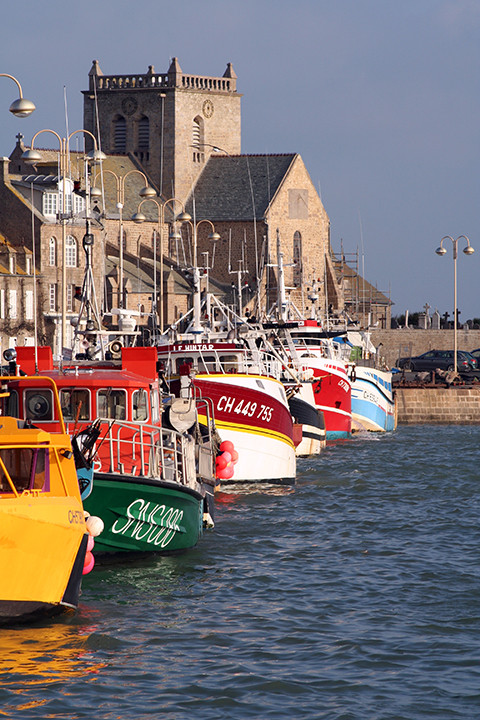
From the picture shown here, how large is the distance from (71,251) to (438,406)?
2348 centimetres

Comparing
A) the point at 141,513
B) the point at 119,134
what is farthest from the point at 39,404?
the point at 119,134

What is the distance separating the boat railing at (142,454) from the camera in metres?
16.0

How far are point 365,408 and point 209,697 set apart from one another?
32.7 m

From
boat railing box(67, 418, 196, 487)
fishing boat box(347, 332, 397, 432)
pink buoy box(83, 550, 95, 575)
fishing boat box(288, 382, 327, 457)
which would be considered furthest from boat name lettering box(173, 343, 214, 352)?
fishing boat box(347, 332, 397, 432)

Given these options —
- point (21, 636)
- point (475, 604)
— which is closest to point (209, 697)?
point (21, 636)

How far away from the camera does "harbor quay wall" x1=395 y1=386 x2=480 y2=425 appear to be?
1973 inches

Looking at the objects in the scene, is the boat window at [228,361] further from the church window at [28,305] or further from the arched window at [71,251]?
the arched window at [71,251]

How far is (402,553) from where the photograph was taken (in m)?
18.7

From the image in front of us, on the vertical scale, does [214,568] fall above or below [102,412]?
below

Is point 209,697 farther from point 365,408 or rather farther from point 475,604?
point 365,408

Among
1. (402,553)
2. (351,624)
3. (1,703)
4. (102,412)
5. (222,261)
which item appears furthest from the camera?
(222,261)

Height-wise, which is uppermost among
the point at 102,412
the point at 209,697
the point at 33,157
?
the point at 33,157

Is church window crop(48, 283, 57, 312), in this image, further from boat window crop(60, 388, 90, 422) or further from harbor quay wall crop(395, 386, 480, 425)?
boat window crop(60, 388, 90, 422)

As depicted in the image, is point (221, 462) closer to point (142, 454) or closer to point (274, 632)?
point (142, 454)
